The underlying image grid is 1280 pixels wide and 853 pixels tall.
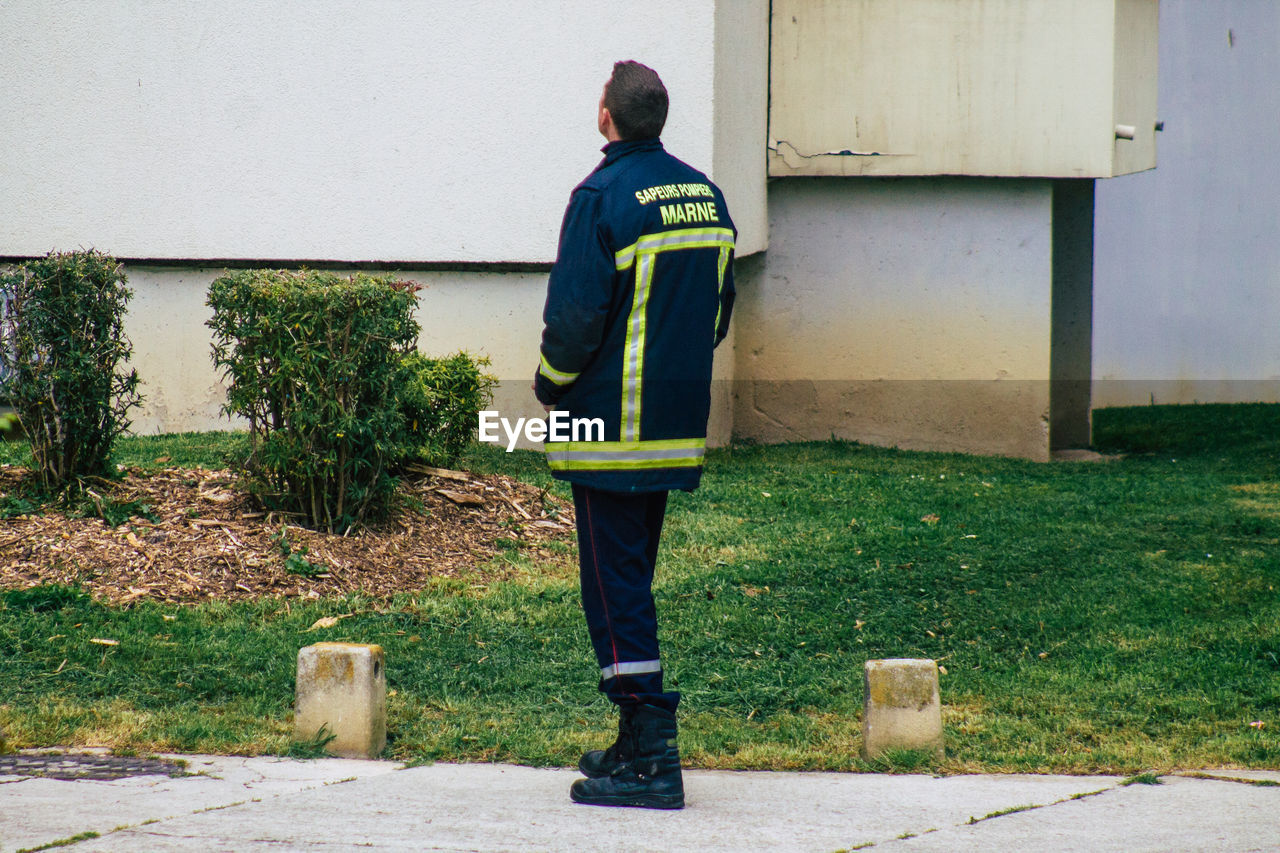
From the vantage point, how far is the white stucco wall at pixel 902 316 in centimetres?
1230

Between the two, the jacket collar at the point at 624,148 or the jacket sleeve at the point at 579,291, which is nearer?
the jacket sleeve at the point at 579,291

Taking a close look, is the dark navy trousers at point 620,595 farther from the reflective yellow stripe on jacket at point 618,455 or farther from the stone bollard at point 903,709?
the stone bollard at point 903,709

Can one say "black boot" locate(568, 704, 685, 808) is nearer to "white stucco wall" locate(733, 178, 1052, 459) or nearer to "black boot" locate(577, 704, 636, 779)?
"black boot" locate(577, 704, 636, 779)

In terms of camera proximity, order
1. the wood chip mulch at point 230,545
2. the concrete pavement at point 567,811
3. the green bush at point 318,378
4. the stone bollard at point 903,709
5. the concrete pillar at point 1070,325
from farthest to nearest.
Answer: the concrete pillar at point 1070,325
the green bush at point 318,378
the wood chip mulch at point 230,545
the stone bollard at point 903,709
the concrete pavement at point 567,811

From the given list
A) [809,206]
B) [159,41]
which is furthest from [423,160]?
[809,206]

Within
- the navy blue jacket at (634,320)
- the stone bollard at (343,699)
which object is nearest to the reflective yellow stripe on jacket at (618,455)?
the navy blue jacket at (634,320)

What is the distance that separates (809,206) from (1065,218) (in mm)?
3185

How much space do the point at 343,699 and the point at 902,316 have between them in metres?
8.96

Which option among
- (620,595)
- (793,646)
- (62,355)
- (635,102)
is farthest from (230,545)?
(635,102)

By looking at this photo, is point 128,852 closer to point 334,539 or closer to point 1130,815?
point 1130,815

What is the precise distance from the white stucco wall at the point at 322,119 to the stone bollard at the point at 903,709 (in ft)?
20.3

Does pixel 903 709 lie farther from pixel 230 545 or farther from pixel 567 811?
pixel 230 545

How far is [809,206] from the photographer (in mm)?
12586

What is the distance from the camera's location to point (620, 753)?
395 cm
